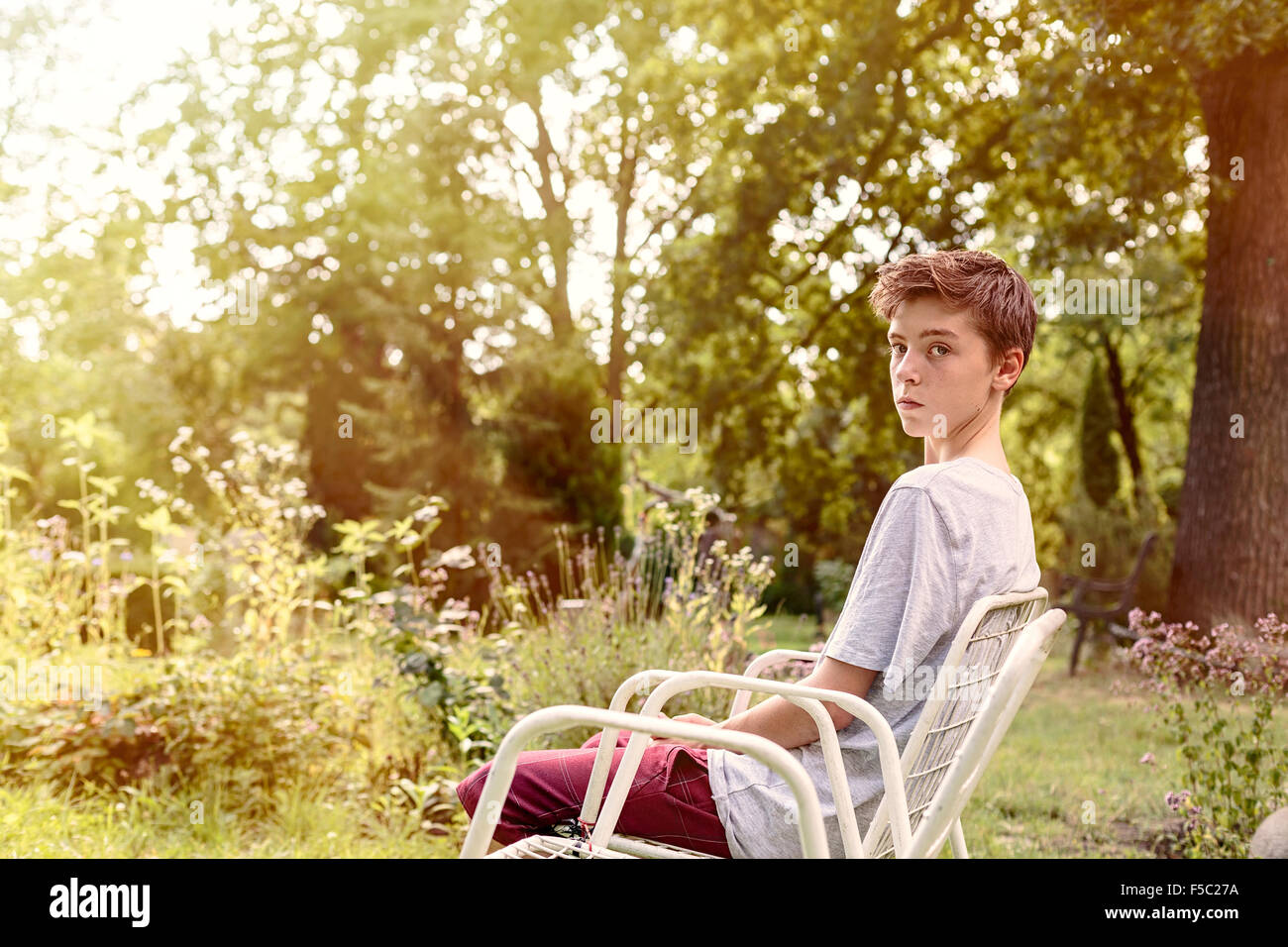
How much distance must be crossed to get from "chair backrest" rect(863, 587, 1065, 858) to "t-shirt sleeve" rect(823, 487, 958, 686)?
0.17 ft

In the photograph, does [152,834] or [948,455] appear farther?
[152,834]

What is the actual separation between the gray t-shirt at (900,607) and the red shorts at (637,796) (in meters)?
0.04

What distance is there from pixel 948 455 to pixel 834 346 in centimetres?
701

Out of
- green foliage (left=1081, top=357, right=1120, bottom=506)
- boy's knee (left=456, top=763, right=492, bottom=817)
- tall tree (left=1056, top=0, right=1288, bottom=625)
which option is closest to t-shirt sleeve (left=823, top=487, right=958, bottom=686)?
boy's knee (left=456, top=763, right=492, bottom=817)

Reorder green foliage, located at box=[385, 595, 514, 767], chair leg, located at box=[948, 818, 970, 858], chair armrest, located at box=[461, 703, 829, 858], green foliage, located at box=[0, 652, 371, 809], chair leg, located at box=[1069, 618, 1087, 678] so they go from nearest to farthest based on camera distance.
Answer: chair armrest, located at box=[461, 703, 829, 858], chair leg, located at box=[948, 818, 970, 858], green foliage, located at box=[0, 652, 371, 809], green foliage, located at box=[385, 595, 514, 767], chair leg, located at box=[1069, 618, 1087, 678]

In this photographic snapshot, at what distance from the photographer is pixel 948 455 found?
1.92 m

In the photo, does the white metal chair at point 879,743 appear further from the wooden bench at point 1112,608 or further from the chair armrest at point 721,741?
the wooden bench at point 1112,608

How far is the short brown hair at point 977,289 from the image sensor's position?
1.85m

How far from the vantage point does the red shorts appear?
6.00 feet

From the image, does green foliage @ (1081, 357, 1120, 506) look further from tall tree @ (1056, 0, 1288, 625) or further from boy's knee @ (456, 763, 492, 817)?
boy's knee @ (456, 763, 492, 817)

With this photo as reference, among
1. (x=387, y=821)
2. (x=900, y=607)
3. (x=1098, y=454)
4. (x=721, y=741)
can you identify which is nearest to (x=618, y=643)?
(x=387, y=821)
